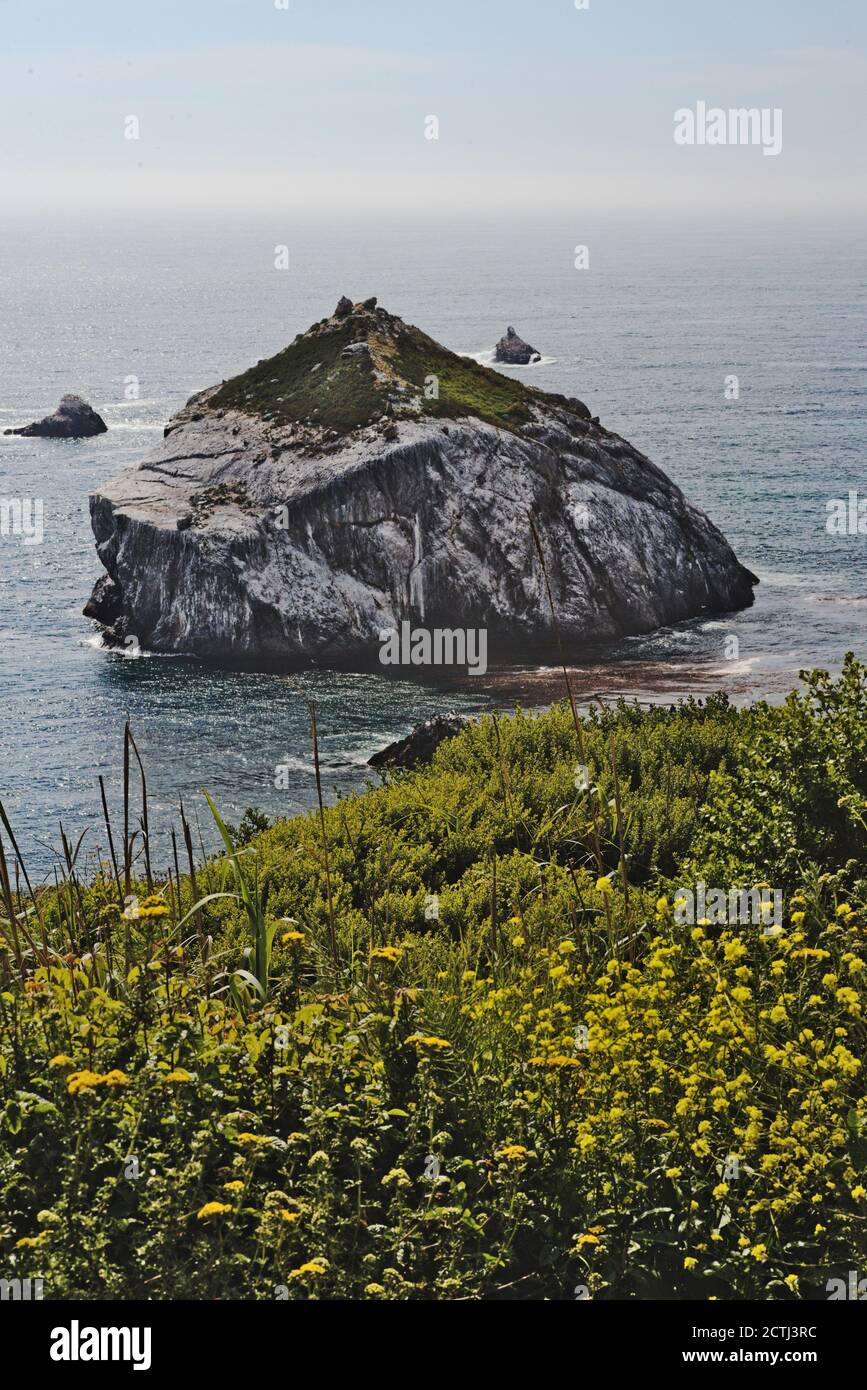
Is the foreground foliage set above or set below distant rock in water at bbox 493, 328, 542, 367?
below

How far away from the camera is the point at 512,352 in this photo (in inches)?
4427

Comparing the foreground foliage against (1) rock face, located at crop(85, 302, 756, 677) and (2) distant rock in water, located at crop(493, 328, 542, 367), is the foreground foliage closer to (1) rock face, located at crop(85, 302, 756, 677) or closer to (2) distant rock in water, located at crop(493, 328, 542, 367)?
(1) rock face, located at crop(85, 302, 756, 677)

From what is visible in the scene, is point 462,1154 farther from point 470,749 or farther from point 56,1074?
point 470,749

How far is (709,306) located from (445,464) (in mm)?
135476

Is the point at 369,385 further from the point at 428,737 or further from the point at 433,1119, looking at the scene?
the point at 433,1119

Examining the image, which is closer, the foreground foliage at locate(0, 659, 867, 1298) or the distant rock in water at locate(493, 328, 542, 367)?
the foreground foliage at locate(0, 659, 867, 1298)

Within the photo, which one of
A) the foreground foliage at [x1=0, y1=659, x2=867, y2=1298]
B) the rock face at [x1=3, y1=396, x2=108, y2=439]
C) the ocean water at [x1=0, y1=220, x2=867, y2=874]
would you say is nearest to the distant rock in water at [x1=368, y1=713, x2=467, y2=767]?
the ocean water at [x1=0, y1=220, x2=867, y2=874]

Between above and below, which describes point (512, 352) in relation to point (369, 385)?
above

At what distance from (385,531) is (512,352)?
72680 mm

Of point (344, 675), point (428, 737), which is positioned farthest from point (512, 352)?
point (428, 737)

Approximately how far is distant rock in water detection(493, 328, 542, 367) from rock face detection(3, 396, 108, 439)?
39.4 metres

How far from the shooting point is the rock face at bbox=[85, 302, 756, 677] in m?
43.3

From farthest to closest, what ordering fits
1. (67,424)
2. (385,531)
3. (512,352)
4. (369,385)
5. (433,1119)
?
(512,352) → (67,424) → (369,385) → (385,531) → (433,1119)

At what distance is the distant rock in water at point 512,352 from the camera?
4422 inches
